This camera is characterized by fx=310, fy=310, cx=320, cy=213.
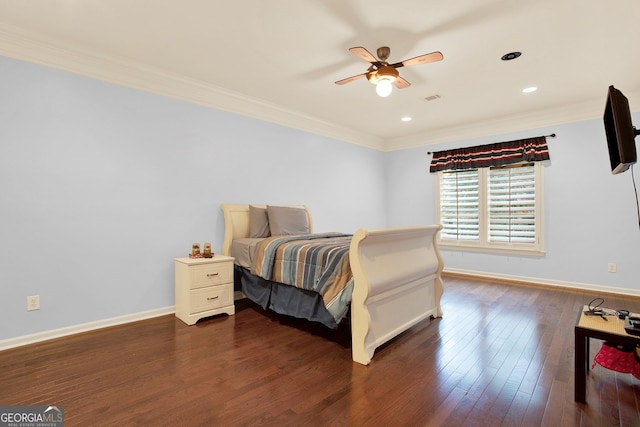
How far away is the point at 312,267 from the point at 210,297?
4.05ft

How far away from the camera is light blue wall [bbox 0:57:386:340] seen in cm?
255

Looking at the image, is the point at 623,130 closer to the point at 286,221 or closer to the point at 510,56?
the point at 510,56

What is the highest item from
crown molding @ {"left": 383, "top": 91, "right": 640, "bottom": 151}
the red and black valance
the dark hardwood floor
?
crown molding @ {"left": 383, "top": 91, "right": 640, "bottom": 151}

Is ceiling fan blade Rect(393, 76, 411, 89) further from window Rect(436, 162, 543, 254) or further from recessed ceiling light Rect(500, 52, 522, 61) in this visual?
window Rect(436, 162, 543, 254)

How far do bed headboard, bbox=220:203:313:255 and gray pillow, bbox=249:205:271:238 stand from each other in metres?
0.08

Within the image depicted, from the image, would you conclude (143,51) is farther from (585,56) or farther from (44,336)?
(585,56)

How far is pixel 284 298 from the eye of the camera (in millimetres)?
3051

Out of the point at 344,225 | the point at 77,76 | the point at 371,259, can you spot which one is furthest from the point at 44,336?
the point at 344,225

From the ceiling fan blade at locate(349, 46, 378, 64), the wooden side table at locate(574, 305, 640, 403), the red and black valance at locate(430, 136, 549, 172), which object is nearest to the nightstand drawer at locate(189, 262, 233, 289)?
the ceiling fan blade at locate(349, 46, 378, 64)

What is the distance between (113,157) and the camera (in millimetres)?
3002

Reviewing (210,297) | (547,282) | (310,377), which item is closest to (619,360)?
(310,377)

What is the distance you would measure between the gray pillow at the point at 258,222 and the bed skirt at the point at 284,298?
47cm

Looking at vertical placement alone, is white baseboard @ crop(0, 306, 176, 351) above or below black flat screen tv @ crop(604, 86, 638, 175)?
below

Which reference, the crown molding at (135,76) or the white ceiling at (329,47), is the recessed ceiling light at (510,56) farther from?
the crown molding at (135,76)
